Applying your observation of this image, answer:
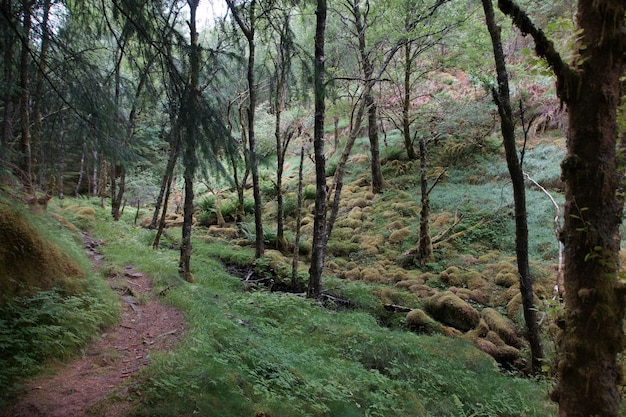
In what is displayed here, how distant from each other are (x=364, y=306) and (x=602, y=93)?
21.0ft

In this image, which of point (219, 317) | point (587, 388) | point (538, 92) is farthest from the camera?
point (538, 92)

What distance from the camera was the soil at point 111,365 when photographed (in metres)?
2.82

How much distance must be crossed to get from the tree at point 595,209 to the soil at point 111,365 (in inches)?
126

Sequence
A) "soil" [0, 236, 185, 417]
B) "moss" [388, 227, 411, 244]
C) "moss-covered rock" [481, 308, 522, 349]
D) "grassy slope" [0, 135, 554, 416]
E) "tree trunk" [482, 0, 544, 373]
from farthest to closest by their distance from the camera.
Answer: "moss" [388, 227, 411, 244], "moss-covered rock" [481, 308, 522, 349], "tree trunk" [482, 0, 544, 373], "grassy slope" [0, 135, 554, 416], "soil" [0, 236, 185, 417]

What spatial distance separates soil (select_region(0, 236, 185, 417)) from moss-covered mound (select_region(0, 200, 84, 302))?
937 millimetres

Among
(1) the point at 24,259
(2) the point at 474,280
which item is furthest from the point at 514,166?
(1) the point at 24,259

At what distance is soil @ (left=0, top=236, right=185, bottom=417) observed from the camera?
2.82m

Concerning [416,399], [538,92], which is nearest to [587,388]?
[416,399]

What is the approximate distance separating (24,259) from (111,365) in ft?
5.71

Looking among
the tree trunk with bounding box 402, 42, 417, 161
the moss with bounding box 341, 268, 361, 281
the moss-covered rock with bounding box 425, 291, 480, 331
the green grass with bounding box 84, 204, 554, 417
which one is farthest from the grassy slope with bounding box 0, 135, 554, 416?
the tree trunk with bounding box 402, 42, 417, 161

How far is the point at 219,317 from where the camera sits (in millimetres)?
5398

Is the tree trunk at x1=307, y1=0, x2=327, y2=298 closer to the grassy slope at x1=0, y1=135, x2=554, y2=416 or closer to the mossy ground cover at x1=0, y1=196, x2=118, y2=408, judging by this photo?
the grassy slope at x1=0, y1=135, x2=554, y2=416

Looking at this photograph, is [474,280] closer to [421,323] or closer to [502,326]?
[502,326]

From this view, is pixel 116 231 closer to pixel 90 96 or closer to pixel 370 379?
pixel 90 96
